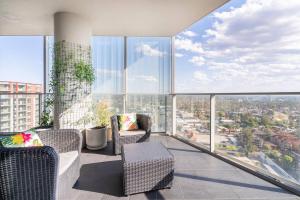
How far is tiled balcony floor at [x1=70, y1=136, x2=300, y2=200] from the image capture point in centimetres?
209

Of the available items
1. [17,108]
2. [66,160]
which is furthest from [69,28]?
[66,160]

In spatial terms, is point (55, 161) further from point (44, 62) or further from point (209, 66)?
point (44, 62)

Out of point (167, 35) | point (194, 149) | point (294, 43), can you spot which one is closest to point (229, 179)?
point (194, 149)

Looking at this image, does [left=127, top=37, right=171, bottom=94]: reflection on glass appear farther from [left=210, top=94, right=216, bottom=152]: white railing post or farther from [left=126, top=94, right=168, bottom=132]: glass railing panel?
[left=210, top=94, right=216, bottom=152]: white railing post

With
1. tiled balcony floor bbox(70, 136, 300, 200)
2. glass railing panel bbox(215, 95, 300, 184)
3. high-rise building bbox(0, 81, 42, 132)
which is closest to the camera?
tiled balcony floor bbox(70, 136, 300, 200)

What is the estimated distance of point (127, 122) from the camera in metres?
3.84

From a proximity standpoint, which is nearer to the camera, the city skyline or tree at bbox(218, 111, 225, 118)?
the city skyline

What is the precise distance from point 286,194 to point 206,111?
1860 millimetres

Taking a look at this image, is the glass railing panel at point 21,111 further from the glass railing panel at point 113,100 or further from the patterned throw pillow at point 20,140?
the patterned throw pillow at point 20,140

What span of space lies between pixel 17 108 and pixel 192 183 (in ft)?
15.1

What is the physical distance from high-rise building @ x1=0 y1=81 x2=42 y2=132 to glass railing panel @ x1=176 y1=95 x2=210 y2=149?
3.64 metres

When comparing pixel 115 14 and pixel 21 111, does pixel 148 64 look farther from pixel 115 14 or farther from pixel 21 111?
pixel 21 111

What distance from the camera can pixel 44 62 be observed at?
5266 millimetres


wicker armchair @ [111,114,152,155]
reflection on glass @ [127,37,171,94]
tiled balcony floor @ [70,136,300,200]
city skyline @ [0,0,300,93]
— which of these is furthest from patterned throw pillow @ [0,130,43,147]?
reflection on glass @ [127,37,171,94]
